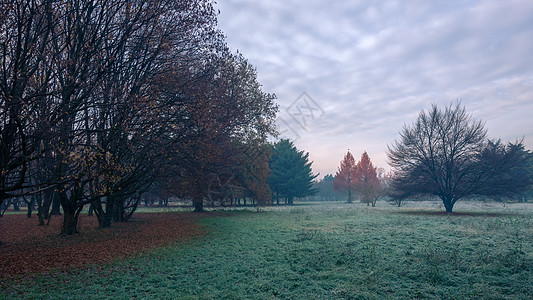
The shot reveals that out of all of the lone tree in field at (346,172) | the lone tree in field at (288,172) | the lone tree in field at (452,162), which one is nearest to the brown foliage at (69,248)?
the lone tree in field at (452,162)

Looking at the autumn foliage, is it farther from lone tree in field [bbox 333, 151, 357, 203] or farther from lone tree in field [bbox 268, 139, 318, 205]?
lone tree in field [bbox 268, 139, 318, 205]

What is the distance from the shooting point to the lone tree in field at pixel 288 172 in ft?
218

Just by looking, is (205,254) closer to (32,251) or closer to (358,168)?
(32,251)

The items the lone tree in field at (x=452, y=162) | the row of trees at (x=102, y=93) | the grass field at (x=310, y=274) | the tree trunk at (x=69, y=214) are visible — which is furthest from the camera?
the lone tree in field at (x=452, y=162)

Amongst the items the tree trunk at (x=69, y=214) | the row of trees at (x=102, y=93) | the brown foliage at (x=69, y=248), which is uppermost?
the row of trees at (x=102, y=93)

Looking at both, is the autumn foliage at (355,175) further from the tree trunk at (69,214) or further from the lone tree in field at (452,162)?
the tree trunk at (69,214)

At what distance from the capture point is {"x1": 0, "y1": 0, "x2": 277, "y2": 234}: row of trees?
1020cm

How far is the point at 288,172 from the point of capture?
6650cm

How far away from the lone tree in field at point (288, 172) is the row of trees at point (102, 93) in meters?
45.2

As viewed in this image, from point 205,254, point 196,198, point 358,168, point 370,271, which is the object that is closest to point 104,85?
point 205,254

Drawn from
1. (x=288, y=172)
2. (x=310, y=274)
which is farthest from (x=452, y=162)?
(x=288, y=172)

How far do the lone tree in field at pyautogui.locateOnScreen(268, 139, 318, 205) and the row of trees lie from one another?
1779 inches

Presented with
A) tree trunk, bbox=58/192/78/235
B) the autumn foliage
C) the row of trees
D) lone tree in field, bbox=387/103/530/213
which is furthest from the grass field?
the autumn foliage

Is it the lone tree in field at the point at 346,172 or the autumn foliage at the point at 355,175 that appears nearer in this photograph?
the autumn foliage at the point at 355,175
